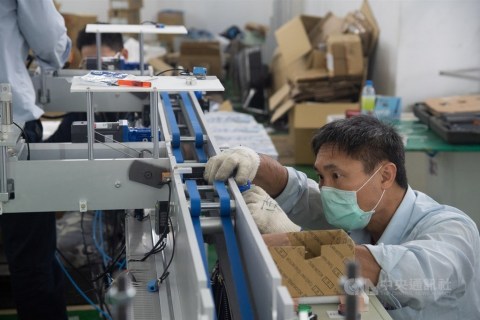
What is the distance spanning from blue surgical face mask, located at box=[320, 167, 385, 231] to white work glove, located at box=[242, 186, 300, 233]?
263mm

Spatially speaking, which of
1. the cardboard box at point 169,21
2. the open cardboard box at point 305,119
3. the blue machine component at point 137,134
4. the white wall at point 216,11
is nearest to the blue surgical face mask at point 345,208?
the blue machine component at point 137,134

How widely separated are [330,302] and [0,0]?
5.12 ft

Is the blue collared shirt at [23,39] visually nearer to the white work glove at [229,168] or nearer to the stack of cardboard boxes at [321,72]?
A: the white work glove at [229,168]

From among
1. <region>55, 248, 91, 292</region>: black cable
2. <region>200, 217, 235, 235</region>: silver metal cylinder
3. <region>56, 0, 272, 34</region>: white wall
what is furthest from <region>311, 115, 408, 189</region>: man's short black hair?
<region>56, 0, 272, 34</region>: white wall

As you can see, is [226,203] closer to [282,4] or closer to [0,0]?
[0,0]

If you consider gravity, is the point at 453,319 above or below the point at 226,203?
below

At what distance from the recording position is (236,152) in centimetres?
169

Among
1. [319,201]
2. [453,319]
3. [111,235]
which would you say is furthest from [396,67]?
[453,319]

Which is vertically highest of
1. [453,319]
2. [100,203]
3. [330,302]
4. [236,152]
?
A: [236,152]

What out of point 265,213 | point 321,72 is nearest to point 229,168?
point 265,213

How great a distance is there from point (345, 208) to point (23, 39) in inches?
52.5

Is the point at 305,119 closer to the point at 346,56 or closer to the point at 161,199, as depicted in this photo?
the point at 346,56

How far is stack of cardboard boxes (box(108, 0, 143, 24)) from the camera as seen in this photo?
816 cm

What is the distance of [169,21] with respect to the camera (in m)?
8.45
